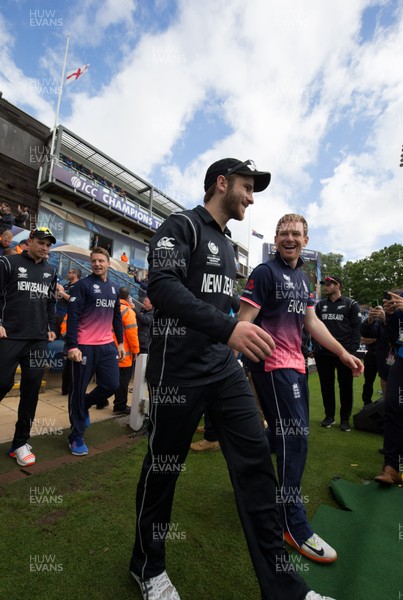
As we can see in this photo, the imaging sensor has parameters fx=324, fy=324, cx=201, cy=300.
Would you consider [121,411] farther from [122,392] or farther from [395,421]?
[395,421]

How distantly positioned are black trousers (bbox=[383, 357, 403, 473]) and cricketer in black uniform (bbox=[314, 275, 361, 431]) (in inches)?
81.9

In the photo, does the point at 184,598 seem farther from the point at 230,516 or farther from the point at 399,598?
the point at 399,598

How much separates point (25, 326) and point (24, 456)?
1367mm

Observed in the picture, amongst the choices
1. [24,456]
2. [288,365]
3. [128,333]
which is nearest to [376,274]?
[128,333]

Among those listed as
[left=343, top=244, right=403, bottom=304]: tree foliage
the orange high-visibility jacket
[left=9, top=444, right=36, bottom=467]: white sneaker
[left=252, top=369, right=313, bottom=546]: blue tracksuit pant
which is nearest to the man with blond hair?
[left=9, top=444, right=36, bottom=467]: white sneaker

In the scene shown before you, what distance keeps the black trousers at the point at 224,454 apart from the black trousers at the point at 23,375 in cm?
225

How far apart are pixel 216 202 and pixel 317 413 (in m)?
5.93

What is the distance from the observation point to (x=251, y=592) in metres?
1.87

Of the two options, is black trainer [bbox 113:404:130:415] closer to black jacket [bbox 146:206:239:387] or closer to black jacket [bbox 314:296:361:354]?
black jacket [bbox 314:296:361:354]

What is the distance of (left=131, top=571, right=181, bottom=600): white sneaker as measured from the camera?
173 cm

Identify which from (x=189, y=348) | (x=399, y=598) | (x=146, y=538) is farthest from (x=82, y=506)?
(x=399, y=598)

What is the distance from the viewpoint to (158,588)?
175 centimetres

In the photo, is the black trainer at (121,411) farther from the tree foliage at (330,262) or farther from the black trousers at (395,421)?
the tree foliage at (330,262)

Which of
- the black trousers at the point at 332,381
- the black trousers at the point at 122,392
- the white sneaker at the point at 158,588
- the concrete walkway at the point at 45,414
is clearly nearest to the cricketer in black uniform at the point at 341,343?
the black trousers at the point at 332,381
